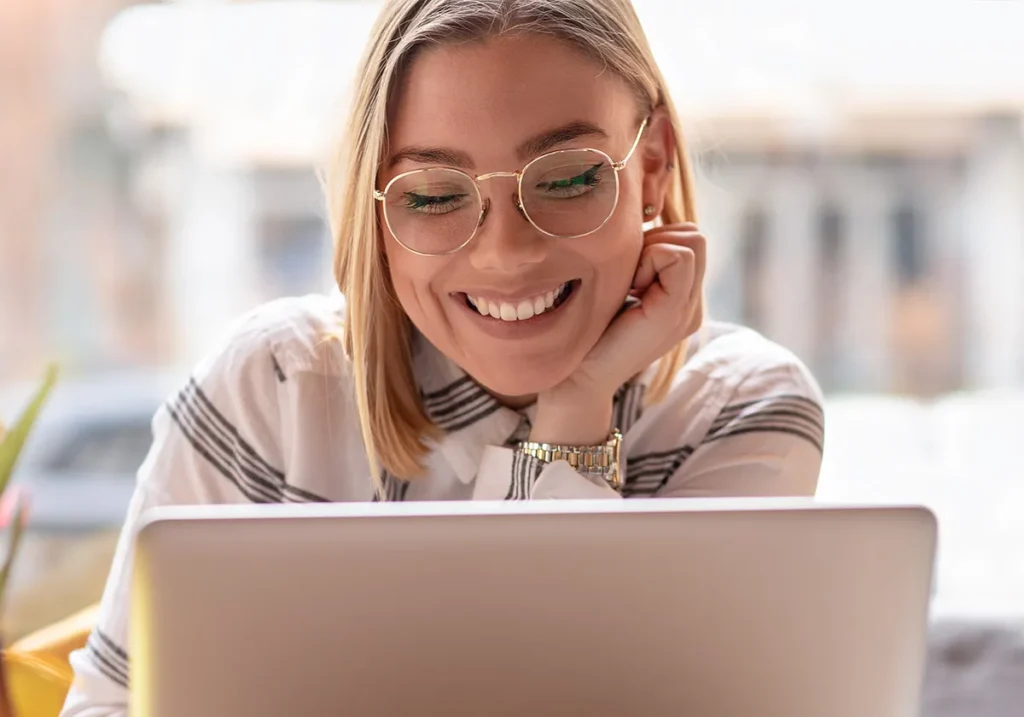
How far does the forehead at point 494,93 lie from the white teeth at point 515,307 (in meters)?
0.17

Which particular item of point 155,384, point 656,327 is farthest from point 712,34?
point 656,327

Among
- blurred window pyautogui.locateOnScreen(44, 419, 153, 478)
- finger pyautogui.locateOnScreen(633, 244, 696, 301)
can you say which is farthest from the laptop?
blurred window pyautogui.locateOnScreen(44, 419, 153, 478)

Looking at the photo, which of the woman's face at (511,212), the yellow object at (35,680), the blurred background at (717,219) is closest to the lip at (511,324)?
the woman's face at (511,212)

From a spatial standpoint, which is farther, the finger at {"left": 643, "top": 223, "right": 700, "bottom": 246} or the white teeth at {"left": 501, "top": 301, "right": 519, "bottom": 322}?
the finger at {"left": 643, "top": 223, "right": 700, "bottom": 246}

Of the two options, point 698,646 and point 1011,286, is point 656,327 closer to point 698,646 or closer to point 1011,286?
point 698,646

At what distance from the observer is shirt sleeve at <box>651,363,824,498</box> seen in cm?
129

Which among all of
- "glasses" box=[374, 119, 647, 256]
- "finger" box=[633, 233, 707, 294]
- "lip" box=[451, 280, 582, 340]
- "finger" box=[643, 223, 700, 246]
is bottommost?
"lip" box=[451, 280, 582, 340]

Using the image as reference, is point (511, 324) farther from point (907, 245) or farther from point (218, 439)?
point (907, 245)

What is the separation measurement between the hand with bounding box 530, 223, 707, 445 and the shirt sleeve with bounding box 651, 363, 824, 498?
0.12m

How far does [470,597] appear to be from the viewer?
649 mm

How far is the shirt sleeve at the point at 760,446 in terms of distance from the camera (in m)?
Answer: 1.29

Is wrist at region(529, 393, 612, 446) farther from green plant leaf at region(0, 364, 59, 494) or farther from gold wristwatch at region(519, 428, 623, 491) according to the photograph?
green plant leaf at region(0, 364, 59, 494)

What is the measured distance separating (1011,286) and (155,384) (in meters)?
6.18

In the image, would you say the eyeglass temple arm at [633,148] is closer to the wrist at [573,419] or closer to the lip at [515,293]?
the lip at [515,293]
